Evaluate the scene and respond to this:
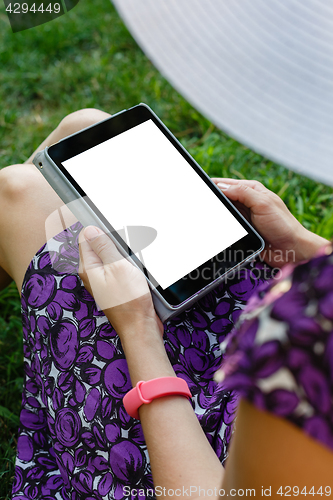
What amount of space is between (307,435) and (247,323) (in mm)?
93

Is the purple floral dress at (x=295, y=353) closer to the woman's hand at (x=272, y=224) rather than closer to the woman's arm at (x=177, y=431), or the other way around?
the woman's arm at (x=177, y=431)

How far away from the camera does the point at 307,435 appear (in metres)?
0.32

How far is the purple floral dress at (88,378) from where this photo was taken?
661mm

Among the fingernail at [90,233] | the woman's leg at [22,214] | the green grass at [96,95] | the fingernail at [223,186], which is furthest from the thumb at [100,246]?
the green grass at [96,95]

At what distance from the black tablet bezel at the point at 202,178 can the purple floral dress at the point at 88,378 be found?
7cm

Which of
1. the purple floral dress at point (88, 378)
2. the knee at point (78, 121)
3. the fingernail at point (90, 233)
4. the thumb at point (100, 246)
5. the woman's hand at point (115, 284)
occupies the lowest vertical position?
the purple floral dress at point (88, 378)

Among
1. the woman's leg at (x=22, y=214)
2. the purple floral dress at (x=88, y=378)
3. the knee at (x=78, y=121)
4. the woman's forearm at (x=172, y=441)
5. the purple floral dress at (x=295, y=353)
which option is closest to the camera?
the purple floral dress at (x=295, y=353)

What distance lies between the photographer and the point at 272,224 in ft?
2.72

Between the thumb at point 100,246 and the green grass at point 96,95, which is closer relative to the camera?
the thumb at point 100,246

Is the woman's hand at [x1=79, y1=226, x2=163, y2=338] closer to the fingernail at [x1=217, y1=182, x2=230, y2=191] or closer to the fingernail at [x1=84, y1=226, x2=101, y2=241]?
the fingernail at [x1=84, y1=226, x2=101, y2=241]

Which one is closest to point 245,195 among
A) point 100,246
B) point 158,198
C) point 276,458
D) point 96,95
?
point 158,198

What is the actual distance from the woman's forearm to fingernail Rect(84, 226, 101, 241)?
19 centimetres

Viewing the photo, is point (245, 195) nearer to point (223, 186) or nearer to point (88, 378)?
point (223, 186)

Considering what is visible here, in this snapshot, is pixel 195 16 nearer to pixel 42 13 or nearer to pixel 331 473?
pixel 42 13
